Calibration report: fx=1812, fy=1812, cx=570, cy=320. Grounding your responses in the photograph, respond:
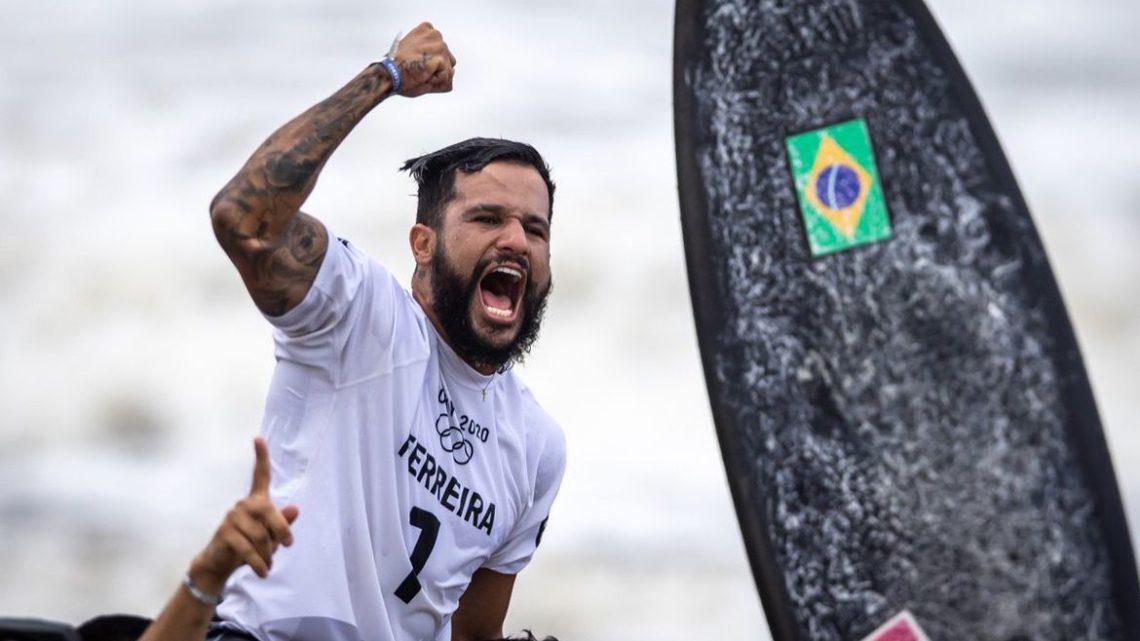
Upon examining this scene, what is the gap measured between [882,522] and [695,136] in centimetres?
100

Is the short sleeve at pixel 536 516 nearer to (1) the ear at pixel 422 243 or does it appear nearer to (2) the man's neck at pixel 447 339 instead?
(2) the man's neck at pixel 447 339

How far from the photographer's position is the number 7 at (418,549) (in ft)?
15.1

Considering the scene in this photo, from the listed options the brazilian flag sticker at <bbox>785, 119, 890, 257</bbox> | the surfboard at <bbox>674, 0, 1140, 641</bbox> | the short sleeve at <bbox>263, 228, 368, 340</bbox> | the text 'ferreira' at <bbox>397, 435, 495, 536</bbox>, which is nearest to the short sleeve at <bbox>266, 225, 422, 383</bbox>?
the short sleeve at <bbox>263, 228, 368, 340</bbox>

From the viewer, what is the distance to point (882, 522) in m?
4.13

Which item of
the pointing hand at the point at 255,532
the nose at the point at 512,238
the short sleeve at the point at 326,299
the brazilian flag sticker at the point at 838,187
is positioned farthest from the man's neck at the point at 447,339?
the pointing hand at the point at 255,532

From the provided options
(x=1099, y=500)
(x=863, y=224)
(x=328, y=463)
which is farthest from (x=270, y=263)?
(x=1099, y=500)

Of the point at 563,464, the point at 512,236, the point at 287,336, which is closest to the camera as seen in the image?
the point at 287,336

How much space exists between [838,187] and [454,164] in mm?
1322

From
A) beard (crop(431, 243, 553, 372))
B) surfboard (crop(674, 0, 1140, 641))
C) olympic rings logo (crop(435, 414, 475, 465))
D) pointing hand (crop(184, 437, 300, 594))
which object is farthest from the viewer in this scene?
beard (crop(431, 243, 553, 372))

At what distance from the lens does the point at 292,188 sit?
419cm

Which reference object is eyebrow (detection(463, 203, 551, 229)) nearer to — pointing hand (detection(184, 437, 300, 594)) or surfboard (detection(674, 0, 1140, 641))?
surfboard (detection(674, 0, 1140, 641))

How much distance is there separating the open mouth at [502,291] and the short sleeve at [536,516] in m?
0.45

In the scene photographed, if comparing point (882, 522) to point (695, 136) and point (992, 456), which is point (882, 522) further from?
point (695, 136)

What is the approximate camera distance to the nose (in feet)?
16.3
